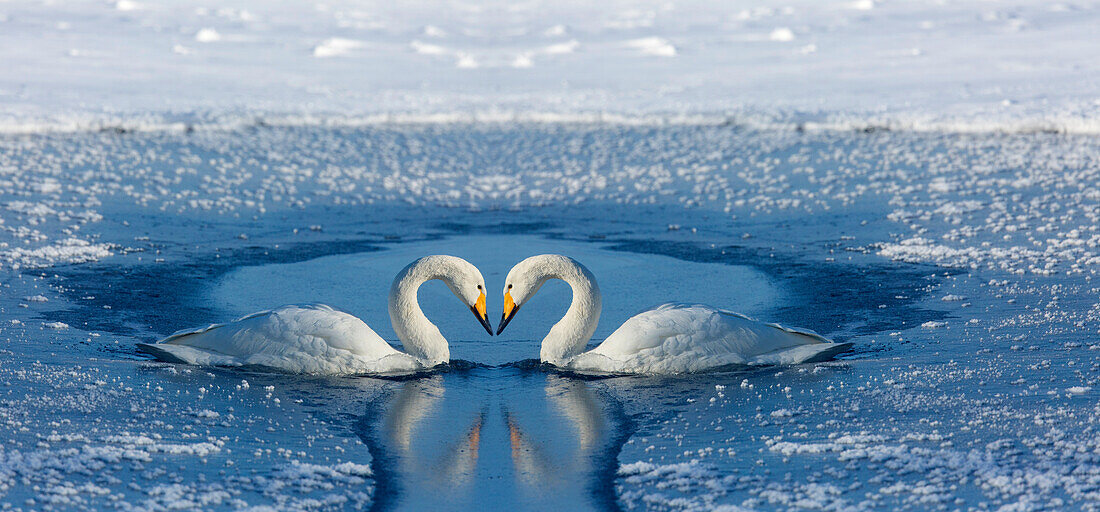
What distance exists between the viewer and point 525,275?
6.32m

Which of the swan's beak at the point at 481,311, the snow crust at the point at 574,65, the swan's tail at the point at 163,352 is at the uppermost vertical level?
the snow crust at the point at 574,65

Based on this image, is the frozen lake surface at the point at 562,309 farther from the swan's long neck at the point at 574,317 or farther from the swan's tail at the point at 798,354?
the swan's long neck at the point at 574,317

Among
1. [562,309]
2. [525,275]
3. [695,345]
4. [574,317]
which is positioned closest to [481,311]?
[525,275]

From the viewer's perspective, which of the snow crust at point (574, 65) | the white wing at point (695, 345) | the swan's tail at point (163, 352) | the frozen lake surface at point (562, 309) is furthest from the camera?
the snow crust at point (574, 65)

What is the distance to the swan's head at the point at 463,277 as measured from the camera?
6.25m

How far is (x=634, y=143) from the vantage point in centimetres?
1407

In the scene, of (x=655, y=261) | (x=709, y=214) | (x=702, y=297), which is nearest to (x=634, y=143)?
(x=709, y=214)

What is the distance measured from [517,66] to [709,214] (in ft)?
33.0

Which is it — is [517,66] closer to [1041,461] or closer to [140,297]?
[140,297]

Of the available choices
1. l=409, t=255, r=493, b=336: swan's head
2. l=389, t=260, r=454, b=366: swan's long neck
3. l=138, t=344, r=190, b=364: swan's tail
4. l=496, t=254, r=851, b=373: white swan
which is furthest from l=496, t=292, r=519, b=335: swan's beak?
l=138, t=344, r=190, b=364: swan's tail

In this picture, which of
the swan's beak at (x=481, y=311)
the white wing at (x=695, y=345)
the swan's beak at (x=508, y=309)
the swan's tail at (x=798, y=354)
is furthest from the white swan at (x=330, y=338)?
the swan's tail at (x=798, y=354)

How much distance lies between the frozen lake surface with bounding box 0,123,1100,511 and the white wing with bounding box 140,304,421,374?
0.39ft

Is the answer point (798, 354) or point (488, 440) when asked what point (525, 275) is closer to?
point (488, 440)

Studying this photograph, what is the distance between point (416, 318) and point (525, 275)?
26.7 inches
